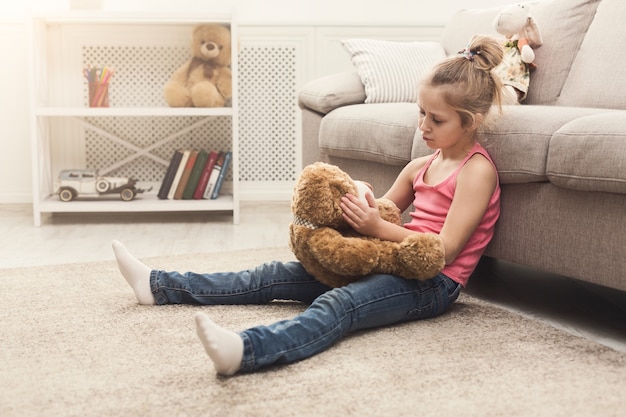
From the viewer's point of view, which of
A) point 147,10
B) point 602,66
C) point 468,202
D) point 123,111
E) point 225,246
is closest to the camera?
point 468,202

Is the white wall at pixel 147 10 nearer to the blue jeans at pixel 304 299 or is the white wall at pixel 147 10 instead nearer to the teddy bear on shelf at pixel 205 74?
the teddy bear on shelf at pixel 205 74

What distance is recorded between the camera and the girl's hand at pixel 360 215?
150 centimetres

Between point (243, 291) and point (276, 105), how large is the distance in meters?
1.92

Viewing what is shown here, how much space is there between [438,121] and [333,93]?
1028 millimetres

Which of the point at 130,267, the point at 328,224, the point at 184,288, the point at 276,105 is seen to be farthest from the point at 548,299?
the point at 276,105

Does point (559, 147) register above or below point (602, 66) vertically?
below

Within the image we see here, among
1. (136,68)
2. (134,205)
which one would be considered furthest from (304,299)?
(136,68)

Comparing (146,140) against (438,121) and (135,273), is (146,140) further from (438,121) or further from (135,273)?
(438,121)

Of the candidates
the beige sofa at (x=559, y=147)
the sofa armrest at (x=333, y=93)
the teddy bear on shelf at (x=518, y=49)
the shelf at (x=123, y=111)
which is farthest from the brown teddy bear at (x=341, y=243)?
the shelf at (x=123, y=111)

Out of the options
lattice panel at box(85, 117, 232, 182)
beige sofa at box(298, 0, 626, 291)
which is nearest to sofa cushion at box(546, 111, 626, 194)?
beige sofa at box(298, 0, 626, 291)

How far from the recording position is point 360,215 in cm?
151

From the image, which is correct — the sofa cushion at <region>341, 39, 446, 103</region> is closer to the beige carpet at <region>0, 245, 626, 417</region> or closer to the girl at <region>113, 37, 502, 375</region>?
the girl at <region>113, 37, 502, 375</region>

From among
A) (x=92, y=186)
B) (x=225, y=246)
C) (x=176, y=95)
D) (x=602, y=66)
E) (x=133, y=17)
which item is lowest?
(x=225, y=246)

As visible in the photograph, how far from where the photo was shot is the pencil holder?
307 centimetres
